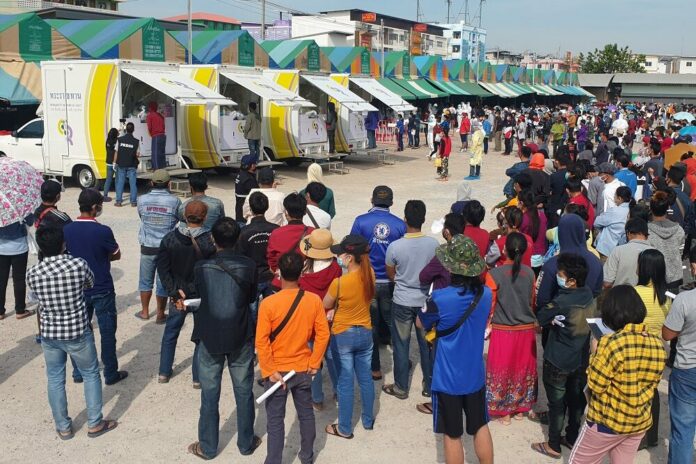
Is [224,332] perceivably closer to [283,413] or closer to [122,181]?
[283,413]

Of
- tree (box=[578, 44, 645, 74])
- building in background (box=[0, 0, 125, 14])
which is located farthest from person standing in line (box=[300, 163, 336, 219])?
tree (box=[578, 44, 645, 74])

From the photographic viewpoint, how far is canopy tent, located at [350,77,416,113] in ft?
60.2

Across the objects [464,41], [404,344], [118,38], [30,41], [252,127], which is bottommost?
[404,344]

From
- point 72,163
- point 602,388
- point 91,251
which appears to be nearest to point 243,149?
point 72,163

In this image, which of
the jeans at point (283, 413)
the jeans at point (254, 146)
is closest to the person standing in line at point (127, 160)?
the jeans at point (254, 146)

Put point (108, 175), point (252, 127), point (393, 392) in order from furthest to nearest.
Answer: point (252, 127) → point (108, 175) → point (393, 392)

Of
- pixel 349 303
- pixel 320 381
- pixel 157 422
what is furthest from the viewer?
pixel 320 381

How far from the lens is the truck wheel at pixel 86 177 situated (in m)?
13.0

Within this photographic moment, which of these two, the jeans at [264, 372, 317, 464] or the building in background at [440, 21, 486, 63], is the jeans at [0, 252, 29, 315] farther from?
the building in background at [440, 21, 486, 63]

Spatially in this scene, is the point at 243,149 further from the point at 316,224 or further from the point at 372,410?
the point at 372,410

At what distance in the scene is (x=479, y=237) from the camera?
16.8 ft

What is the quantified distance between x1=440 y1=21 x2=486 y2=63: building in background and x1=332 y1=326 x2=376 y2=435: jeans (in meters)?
101

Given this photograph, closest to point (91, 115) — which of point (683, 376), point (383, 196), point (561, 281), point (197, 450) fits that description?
point (383, 196)

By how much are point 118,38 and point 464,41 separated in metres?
93.8
